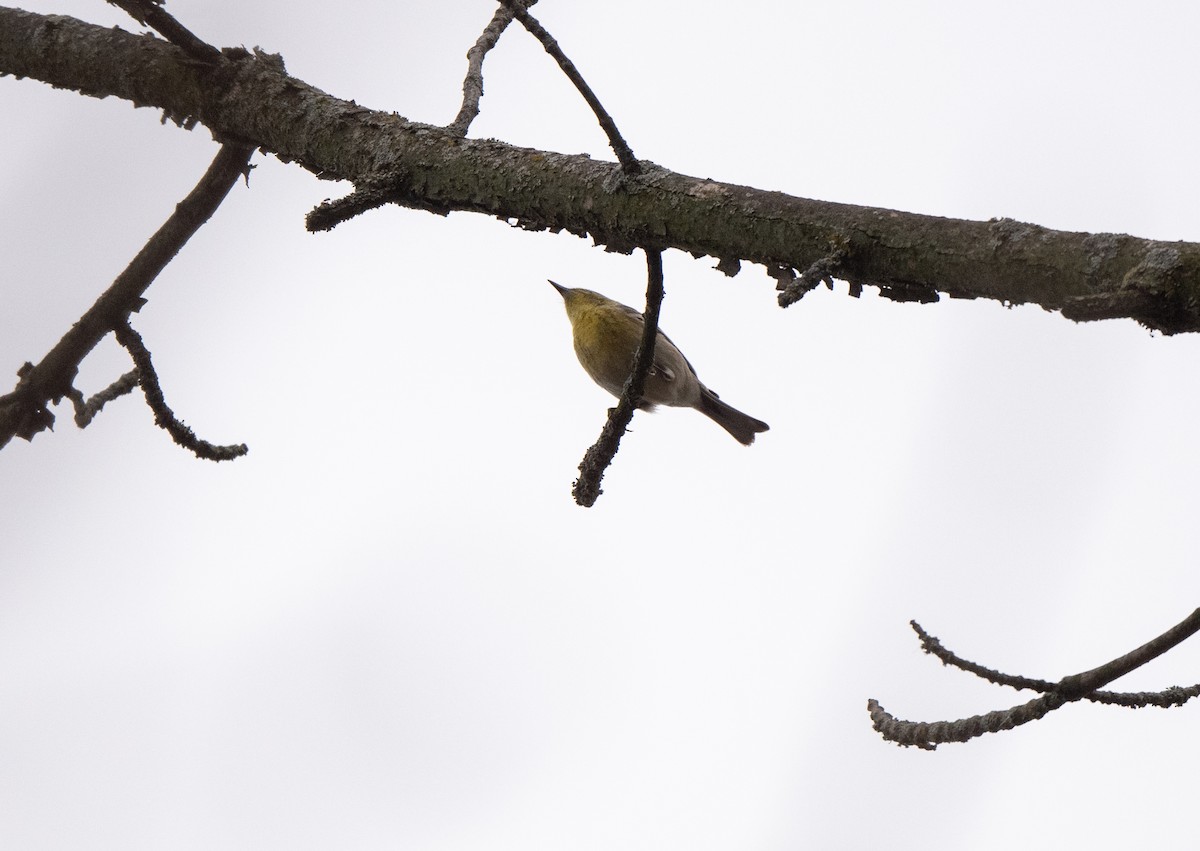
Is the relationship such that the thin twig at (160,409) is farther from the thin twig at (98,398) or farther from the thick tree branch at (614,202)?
the thick tree branch at (614,202)

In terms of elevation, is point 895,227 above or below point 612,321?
below

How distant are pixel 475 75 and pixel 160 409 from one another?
1534 millimetres

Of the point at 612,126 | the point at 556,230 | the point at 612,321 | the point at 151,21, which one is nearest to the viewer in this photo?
the point at 612,126

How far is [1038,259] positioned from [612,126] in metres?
0.94

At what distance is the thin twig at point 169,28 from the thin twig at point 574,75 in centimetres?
122

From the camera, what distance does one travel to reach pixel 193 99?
128 inches

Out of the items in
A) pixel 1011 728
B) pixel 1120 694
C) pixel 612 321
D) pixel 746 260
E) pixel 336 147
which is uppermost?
pixel 612 321

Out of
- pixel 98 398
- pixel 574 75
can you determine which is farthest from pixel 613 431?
pixel 98 398

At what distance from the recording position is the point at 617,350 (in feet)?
18.7

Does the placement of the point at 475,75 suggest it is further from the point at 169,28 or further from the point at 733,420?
the point at 733,420

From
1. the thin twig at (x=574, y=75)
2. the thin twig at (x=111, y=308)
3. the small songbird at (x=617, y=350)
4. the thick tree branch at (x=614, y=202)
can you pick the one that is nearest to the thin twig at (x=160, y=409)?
the thin twig at (x=111, y=308)

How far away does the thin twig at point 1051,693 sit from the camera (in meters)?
2.06

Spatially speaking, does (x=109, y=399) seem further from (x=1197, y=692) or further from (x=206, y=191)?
(x=1197, y=692)

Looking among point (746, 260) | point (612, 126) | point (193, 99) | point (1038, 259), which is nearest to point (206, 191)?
point (193, 99)
